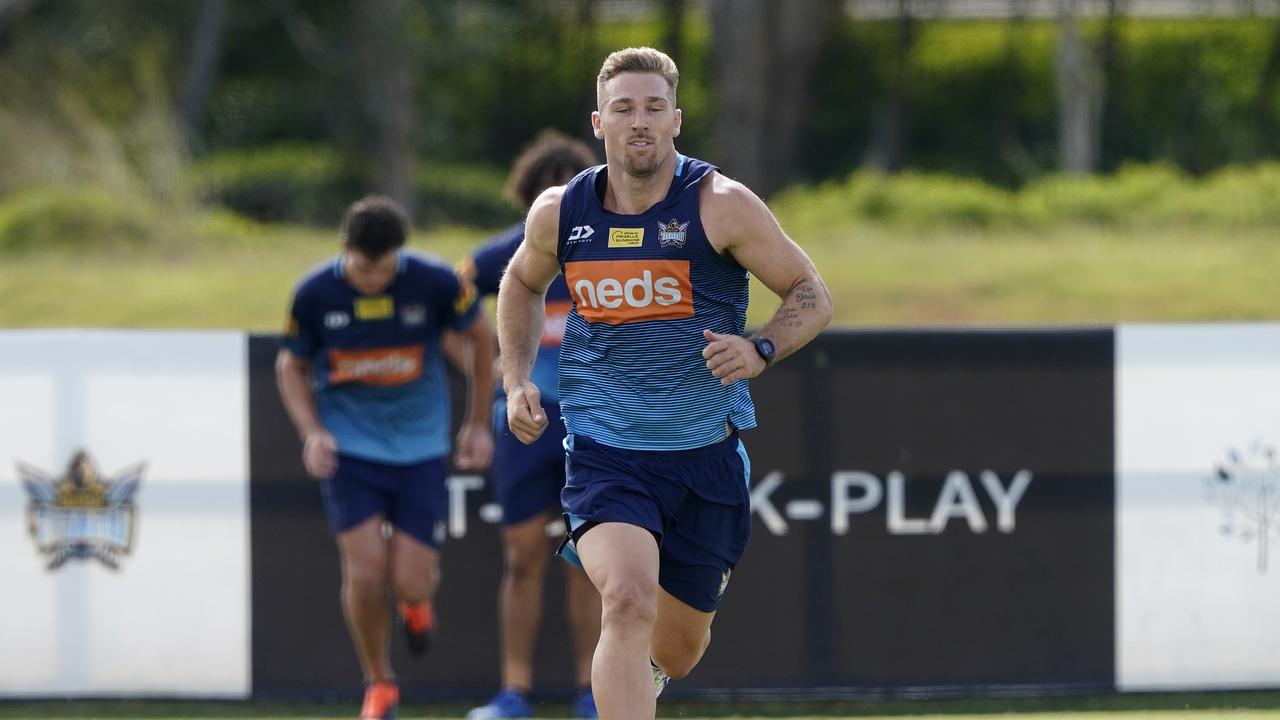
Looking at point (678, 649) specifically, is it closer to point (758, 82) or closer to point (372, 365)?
point (372, 365)

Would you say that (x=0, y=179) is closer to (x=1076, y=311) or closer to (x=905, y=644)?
(x=1076, y=311)

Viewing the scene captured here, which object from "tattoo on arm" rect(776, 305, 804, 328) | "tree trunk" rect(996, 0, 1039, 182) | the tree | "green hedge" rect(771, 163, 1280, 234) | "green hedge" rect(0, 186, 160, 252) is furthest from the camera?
"tree trunk" rect(996, 0, 1039, 182)

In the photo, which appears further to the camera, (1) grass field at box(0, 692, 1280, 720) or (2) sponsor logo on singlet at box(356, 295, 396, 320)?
(1) grass field at box(0, 692, 1280, 720)

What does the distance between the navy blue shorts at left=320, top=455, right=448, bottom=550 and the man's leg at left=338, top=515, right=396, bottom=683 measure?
0.05 m

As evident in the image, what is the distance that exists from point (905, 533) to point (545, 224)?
2574mm

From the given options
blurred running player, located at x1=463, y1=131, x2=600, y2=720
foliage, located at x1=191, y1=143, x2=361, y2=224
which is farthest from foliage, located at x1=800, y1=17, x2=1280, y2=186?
blurred running player, located at x1=463, y1=131, x2=600, y2=720

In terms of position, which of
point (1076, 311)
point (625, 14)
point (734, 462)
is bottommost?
point (734, 462)

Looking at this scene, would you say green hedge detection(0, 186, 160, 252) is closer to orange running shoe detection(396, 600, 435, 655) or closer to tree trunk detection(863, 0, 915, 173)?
orange running shoe detection(396, 600, 435, 655)

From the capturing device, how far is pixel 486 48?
26.0m

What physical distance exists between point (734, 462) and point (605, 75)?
1.17 m

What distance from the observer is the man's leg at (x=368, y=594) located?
623 cm

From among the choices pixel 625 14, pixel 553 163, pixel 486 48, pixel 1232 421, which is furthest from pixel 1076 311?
pixel 625 14

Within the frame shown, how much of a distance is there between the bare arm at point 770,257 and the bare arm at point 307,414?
7.07 ft

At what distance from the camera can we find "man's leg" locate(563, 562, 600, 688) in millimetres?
6523
